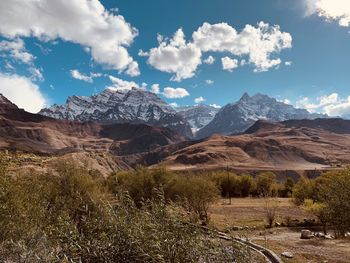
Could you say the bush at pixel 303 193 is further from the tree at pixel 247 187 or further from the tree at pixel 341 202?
the tree at pixel 341 202

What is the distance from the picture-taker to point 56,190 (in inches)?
1324

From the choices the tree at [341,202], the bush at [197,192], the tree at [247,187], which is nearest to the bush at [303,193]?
the bush at [197,192]

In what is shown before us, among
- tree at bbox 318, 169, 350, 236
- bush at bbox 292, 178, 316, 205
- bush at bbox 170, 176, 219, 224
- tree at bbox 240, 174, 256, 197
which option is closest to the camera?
tree at bbox 318, 169, 350, 236

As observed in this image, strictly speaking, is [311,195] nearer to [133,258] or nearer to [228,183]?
[228,183]

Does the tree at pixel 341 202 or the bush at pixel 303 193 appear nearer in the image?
the tree at pixel 341 202

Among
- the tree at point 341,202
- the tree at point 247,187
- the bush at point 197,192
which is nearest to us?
the tree at point 341,202

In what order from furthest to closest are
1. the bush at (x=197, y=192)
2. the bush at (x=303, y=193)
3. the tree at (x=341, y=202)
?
the bush at (x=303, y=193) < the bush at (x=197, y=192) < the tree at (x=341, y=202)

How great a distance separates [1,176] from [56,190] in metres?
14.2

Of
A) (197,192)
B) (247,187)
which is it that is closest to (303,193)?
(197,192)

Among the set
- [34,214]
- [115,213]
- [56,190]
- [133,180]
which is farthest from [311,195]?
[115,213]

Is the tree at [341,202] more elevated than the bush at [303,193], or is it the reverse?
the tree at [341,202]

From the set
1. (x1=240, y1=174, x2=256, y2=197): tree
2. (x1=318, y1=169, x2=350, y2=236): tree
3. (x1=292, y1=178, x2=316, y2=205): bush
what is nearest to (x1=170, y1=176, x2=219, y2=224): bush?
(x1=292, y1=178, x2=316, y2=205): bush

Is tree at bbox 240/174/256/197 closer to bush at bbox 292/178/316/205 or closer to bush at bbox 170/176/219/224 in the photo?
bush at bbox 292/178/316/205

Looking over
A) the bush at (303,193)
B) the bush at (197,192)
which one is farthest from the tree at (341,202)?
the bush at (303,193)
